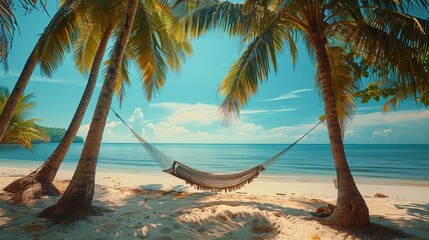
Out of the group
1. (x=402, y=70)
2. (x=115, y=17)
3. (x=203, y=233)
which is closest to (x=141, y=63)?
(x=115, y=17)

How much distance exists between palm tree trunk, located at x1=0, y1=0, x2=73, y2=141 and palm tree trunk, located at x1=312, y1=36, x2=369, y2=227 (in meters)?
3.34

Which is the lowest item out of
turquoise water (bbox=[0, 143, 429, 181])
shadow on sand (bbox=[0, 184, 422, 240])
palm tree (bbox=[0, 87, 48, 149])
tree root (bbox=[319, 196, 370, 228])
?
turquoise water (bbox=[0, 143, 429, 181])

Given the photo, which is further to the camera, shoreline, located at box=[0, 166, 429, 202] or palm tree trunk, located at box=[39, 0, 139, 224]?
shoreline, located at box=[0, 166, 429, 202]

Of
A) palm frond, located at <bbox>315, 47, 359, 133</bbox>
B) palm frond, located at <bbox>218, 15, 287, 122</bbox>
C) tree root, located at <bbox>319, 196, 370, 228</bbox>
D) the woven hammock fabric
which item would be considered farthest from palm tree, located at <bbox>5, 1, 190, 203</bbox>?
tree root, located at <bbox>319, 196, 370, 228</bbox>

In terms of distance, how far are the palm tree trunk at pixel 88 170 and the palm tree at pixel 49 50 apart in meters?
1.28

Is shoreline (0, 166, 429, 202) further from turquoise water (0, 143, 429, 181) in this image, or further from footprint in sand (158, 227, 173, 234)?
turquoise water (0, 143, 429, 181)

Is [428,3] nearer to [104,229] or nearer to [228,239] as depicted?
[228,239]

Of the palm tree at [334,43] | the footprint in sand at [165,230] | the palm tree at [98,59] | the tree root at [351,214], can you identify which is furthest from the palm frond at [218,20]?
the footprint in sand at [165,230]

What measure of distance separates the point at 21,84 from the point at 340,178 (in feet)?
12.6

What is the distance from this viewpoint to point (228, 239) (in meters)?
1.75

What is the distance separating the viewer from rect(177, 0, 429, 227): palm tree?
2010mm

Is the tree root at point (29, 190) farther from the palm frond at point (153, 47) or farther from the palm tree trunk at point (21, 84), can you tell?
the palm frond at point (153, 47)

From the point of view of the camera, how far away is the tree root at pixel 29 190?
8.98 feet

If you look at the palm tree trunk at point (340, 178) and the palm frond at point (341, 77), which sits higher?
the palm frond at point (341, 77)
